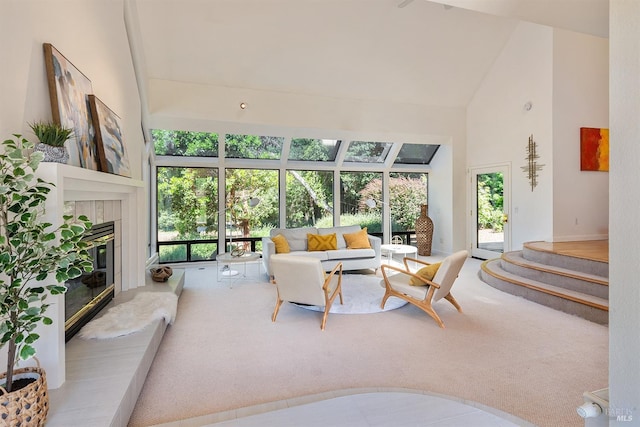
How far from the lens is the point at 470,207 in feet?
24.2

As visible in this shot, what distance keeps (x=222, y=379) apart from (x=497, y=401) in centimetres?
200

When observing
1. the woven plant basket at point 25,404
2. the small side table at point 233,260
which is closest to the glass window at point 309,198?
the small side table at point 233,260

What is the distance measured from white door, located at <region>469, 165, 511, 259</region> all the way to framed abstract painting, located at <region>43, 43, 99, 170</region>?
6922mm

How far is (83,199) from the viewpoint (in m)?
2.75

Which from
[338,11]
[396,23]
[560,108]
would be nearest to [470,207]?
[560,108]

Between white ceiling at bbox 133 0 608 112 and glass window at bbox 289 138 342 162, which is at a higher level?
white ceiling at bbox 133 0 608 112

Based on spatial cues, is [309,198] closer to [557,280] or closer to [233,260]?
[233,260]

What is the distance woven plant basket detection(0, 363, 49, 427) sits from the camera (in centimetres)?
143

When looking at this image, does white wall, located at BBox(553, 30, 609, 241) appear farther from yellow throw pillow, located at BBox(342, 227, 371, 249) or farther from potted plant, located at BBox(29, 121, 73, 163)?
potted plant, located at BBox(29, 121, 73, 163)

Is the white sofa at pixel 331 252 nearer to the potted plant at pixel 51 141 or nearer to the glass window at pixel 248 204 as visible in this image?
the glass window at pixel 248 204

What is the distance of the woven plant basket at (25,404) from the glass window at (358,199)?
21.2ft

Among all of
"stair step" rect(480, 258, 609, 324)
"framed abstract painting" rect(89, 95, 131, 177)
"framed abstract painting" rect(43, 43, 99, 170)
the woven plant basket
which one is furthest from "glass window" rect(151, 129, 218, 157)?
"stair step" rect(480, 258, 609, 324)

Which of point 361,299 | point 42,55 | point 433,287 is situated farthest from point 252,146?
point 433,287

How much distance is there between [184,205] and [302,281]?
4153mm
